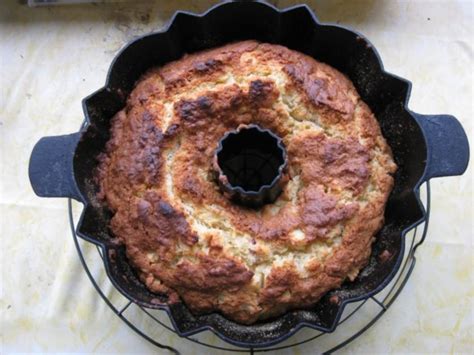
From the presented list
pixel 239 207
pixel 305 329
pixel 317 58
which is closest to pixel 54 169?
pixel 239 207

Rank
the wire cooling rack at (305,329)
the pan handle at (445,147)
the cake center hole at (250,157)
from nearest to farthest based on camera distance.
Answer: the pan handle at (445,147)
the cake center hole at (250,157)
the wire cooling rack at (305,329)

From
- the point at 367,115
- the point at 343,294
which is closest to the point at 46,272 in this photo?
the point at 343,294

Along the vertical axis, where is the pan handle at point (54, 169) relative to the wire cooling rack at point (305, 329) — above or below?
above

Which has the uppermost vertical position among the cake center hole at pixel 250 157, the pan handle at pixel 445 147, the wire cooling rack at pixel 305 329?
the pan handle at pixel 445 147

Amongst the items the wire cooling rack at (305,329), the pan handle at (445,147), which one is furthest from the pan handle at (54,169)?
the pan handle at (445,147)

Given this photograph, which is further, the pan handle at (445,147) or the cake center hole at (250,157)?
the cake center hole at (250,157)

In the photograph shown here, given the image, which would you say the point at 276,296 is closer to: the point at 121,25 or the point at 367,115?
the point at 367,115

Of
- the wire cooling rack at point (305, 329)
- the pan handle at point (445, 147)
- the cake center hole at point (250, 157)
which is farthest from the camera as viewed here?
the wire cooling rack at point (305, 329)

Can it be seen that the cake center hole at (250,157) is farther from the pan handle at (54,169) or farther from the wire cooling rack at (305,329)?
the wire cooling rack at (305,329)
